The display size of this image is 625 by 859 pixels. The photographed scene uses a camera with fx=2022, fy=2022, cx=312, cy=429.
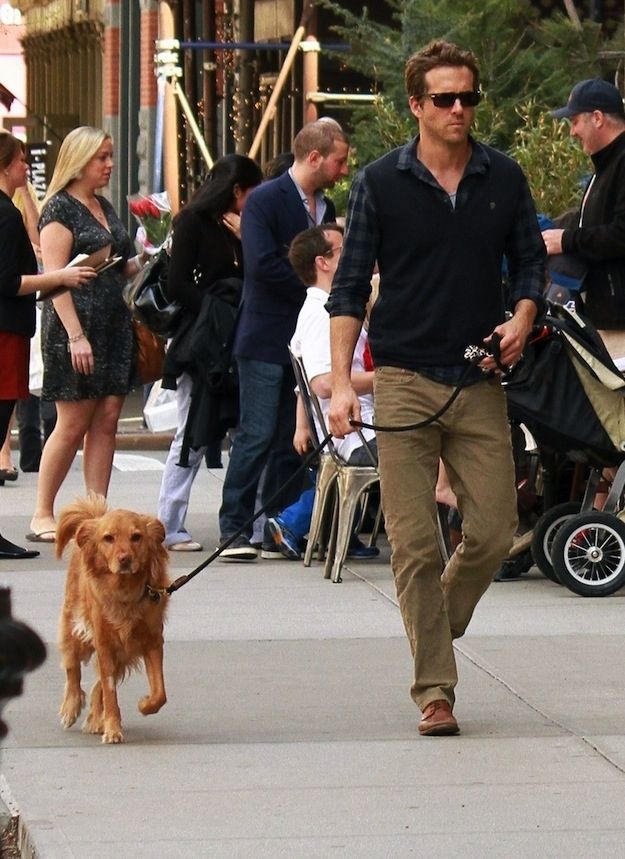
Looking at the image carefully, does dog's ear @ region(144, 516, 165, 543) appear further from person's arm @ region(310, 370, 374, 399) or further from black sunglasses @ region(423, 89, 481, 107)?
person's arm @ region(310, 370, 374, 399)

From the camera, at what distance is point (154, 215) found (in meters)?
16.8

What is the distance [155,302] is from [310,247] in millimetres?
1223

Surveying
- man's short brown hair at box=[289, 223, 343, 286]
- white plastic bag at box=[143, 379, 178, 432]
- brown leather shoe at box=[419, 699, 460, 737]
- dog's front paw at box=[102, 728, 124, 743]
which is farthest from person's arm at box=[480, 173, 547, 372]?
white plastic bag at box=[143, 379, 178, 432]

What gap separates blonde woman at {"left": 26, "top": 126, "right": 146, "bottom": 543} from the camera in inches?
396

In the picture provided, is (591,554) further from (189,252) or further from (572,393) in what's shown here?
(189,252)

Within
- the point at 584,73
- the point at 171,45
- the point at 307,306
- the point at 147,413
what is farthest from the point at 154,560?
the point at 171,45

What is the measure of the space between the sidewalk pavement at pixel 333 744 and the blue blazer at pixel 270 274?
137 cm

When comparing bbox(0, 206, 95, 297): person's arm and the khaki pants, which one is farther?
bbox(0, 206, 95, 297): person's arm

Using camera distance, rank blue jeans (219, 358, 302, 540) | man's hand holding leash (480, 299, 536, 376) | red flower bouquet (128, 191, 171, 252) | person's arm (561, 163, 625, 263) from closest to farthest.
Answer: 1. man's hand holding leash (480, 299, 536, 376)
2. person's arm (561, 163, 625, 263)
3. blue jeans (219, 358, 302, 540)
4. red flower bouquet (128, 191, 171, 252)

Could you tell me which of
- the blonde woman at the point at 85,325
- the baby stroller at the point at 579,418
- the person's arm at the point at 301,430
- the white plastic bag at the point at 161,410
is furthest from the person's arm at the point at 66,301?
the white plastic bag at the point at 161,410

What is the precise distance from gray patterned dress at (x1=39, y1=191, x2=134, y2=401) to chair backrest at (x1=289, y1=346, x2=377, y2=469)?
1.21 metres

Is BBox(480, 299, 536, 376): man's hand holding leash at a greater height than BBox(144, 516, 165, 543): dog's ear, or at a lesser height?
greater

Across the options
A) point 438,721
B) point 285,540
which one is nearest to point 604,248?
point 285,540

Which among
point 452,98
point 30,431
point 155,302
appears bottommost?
point 30,431
